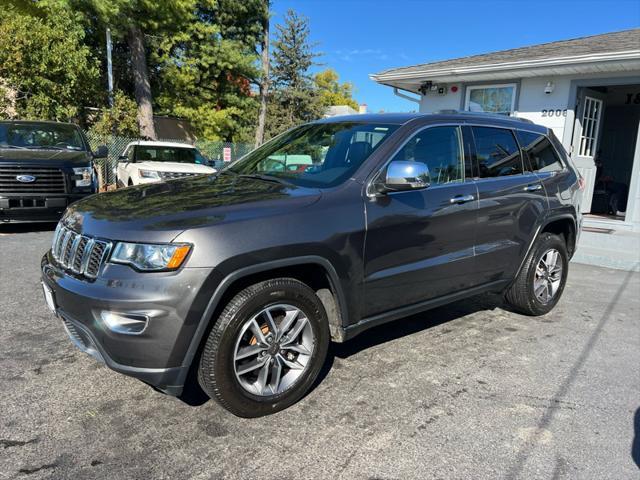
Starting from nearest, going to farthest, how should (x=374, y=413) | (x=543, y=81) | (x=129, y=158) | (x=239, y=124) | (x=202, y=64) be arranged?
(x=374, y=413), (x=543, y=81), (x=129, y=158), (x=202, y=64), (x=239, y=124)

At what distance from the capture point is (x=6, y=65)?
1448 cm

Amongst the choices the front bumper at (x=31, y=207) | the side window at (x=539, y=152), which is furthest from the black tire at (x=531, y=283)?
the front bumper at (x=31, y=207)

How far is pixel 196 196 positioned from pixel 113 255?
2.21 ft

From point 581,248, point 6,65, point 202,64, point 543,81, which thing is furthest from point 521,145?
point 202,64

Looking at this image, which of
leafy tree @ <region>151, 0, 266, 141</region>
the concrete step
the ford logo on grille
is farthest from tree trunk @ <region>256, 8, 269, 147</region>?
the concrete step

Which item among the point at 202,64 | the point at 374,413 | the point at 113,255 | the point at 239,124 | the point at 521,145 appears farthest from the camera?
the point at 239,124

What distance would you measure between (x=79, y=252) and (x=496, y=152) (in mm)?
3322

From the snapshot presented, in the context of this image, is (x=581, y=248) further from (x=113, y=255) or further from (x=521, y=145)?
(x=113, y=255)

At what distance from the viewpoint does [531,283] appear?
184 inches

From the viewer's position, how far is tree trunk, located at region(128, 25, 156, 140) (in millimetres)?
19573

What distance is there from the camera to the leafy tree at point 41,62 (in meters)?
14.5

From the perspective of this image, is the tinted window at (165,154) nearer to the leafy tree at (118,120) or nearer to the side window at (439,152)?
the leafy tree at (118,120)

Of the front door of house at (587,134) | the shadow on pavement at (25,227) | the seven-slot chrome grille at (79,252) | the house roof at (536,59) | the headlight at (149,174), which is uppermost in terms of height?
the house roof at (536,59)

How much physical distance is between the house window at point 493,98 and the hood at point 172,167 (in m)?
5.71
